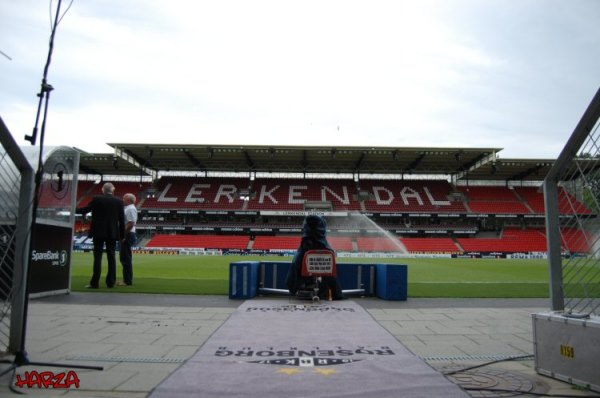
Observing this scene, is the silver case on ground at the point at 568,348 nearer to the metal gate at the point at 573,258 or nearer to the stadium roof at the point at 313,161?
the metal gate at the point at 573,258

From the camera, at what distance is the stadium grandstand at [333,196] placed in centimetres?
4203

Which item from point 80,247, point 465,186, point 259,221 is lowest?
point 80,247

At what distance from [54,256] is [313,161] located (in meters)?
39.9

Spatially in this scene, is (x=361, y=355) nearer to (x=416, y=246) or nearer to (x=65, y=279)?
(x=65, y=279)

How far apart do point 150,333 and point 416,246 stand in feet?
125

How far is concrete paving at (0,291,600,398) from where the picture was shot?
3135 mm

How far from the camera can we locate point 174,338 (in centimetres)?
463

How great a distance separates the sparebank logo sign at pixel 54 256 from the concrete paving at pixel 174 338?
702 millimetres

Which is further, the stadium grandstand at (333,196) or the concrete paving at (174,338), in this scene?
the stadium grandstand at (333,196)

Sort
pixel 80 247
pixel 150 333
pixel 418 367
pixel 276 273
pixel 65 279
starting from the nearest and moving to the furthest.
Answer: pixel 418 367, pixel 150 333, pixel 65 279, pixel 276 273, pixel 80 247

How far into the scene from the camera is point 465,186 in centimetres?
5112

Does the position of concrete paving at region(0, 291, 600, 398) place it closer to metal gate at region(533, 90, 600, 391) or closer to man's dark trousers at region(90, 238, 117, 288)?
metal gate at region(533, 90, 600, 391)

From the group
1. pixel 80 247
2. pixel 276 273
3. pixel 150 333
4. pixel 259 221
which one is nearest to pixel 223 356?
pixel 150 333

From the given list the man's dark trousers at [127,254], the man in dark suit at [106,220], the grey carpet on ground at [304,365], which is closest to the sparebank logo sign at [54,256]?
the man in dark suit at [106,220]
